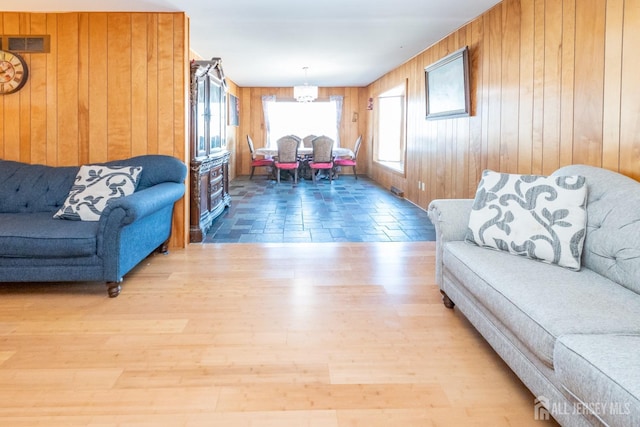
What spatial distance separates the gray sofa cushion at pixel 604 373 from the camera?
114cm

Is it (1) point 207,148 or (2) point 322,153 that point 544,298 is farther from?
(2) point 322,153

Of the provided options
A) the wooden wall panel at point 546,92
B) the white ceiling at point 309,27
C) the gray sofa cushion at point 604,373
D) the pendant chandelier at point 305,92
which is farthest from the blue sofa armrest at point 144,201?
the pendant chandelier at point 305,92

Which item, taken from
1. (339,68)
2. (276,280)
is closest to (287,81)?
(339,68)

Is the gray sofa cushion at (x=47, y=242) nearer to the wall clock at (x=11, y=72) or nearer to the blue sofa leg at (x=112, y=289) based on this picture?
the blue sofa leg at (x=112, y=289)

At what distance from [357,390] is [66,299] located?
82.1 inches

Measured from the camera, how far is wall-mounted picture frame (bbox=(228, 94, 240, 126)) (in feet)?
32.6

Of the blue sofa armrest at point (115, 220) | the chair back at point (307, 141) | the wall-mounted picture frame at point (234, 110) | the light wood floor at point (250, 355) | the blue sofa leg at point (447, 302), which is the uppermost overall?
the wall-mounted picture frame at point (234, 110)

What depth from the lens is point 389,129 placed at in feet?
33.2

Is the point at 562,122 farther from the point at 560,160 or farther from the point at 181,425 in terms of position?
the point at 181,425

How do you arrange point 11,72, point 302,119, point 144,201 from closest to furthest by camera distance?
1. point 144,201
2. point 11,72
3. point 302,119

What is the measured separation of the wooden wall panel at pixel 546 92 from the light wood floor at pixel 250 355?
131 centimetres

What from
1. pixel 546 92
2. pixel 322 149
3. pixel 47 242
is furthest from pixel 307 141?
pixel 47 242

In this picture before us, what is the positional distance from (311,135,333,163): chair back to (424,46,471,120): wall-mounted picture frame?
3.59 m

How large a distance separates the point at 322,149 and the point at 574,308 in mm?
8109
